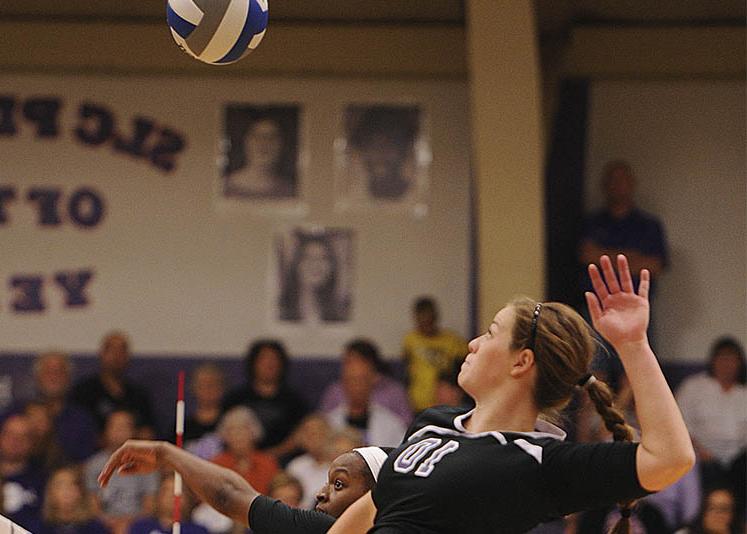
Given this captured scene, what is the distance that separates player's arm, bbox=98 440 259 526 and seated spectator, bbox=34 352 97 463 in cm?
664

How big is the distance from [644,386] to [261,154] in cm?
872

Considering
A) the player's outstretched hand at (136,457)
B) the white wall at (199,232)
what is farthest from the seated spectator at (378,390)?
the player's outstretched hand at (136,457)

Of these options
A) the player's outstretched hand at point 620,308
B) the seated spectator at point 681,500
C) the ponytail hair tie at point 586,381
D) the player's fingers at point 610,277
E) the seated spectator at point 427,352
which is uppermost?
the player's fingers at point 610,277

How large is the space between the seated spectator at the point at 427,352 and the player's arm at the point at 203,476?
6430mm

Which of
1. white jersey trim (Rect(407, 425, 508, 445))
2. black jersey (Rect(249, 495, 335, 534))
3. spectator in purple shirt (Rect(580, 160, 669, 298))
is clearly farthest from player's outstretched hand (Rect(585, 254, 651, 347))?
spectator in purple shirt (Rect(580, 160, 669, 298))

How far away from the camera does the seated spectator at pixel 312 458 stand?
9.15 m

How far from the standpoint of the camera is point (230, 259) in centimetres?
1109

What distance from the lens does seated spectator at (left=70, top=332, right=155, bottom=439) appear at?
33.5ft

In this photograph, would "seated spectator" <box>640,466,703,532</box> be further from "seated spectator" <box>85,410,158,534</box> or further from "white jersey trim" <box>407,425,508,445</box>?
"white jersey trim" <box>407,425,508,445</box>

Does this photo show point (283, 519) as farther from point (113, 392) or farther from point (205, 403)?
point (113, 392)

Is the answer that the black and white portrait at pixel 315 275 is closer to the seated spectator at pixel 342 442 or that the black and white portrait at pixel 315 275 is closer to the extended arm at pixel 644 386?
the seated spectator at pixel 342 442

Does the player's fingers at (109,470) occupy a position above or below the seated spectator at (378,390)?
above

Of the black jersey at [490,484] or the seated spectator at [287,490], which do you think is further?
the seated spectator at [287,490]

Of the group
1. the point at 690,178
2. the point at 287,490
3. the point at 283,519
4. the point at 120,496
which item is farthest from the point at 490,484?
the point at 690,178
